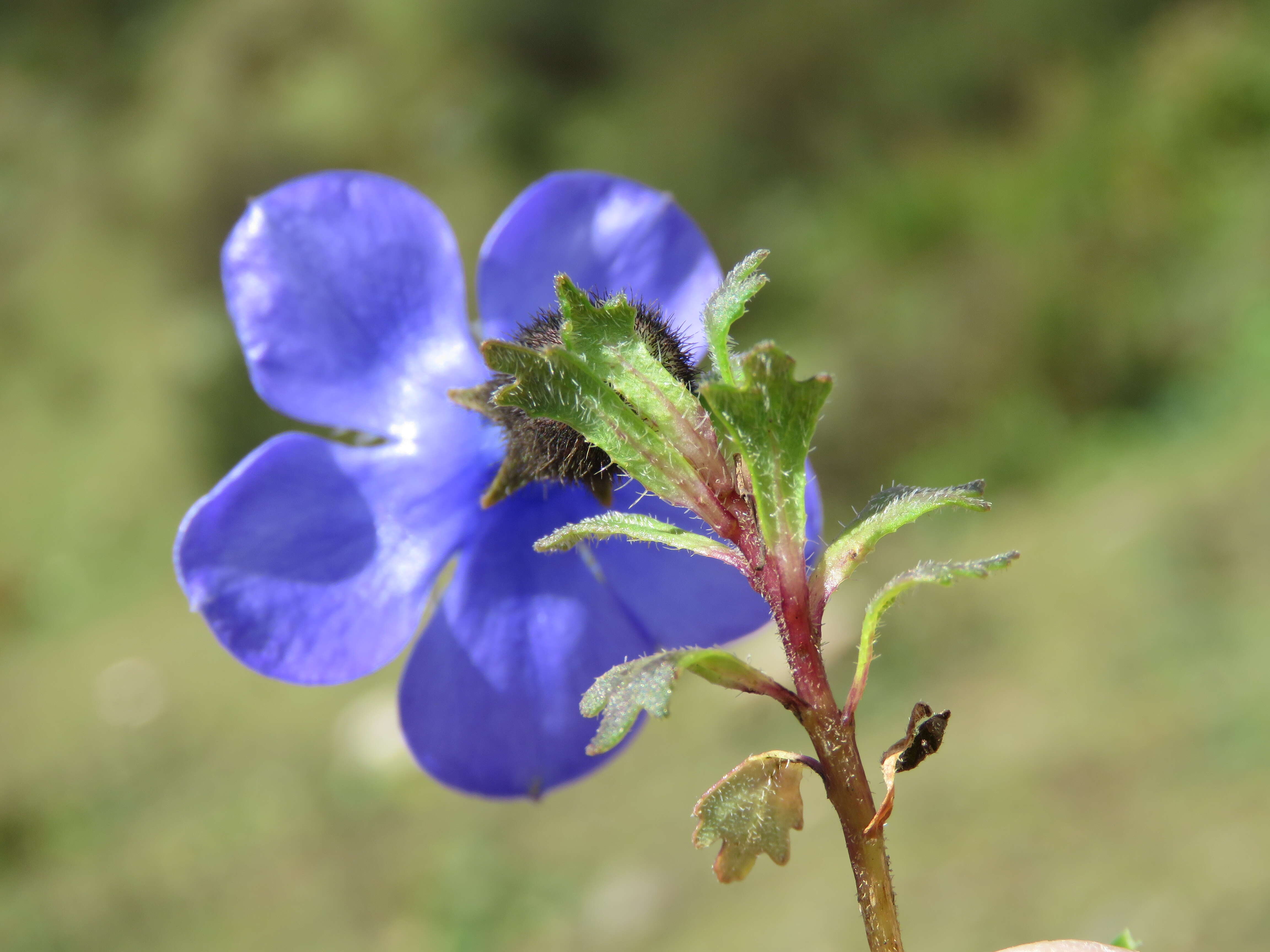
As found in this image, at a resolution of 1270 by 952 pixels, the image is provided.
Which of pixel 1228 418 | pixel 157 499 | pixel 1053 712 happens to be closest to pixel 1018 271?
pixel 1228 418

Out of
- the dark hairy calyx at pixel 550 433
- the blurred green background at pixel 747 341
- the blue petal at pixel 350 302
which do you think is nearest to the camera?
the dark hairy calyx at pixel 550 433

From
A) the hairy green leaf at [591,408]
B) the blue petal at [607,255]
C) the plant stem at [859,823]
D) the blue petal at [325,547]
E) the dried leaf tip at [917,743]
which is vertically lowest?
the plant stem at [859,823]

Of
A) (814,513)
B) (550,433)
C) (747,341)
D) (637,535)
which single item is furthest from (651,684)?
(747,341)

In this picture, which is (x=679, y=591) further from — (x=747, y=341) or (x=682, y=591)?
(x=747, y=341)

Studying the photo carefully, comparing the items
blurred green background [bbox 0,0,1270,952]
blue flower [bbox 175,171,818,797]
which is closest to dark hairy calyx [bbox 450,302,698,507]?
blue flower [bbox 175,171,818,797]

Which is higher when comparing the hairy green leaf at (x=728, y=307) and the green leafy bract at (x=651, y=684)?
the hairy green leaf at (x=728, y=307)

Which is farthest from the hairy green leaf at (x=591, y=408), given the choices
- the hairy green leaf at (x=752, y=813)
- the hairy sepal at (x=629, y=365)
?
the hairy green leaf at (x=752, y=813)

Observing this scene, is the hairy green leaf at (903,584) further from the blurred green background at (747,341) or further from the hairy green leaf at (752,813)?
the blurred green background at (747,341)
